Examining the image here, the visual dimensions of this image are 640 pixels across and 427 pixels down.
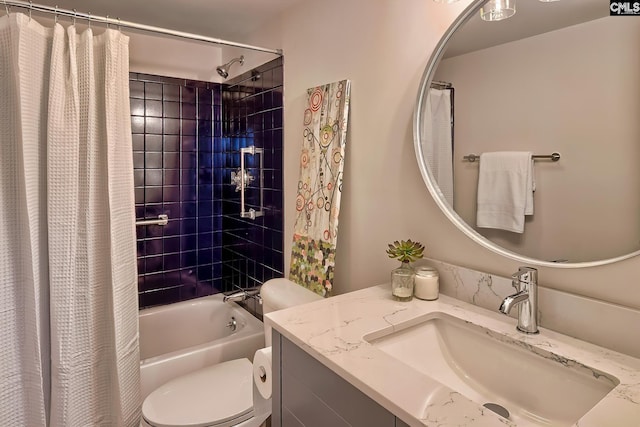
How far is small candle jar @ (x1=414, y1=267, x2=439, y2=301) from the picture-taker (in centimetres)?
127

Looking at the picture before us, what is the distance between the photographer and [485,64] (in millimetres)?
1207

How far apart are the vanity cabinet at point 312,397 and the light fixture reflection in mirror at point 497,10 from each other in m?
1.11

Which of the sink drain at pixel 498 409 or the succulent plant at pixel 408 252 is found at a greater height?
the succulent plant at pixel 408 252

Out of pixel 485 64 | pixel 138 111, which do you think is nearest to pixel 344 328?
pixel 485 64

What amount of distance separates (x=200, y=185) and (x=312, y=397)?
7.04 feet

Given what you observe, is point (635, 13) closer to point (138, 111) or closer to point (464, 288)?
point (464, 288)

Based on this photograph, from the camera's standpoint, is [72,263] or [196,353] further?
[196,353]

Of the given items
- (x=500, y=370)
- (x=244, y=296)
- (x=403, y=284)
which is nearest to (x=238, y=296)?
(x=244, y=296)

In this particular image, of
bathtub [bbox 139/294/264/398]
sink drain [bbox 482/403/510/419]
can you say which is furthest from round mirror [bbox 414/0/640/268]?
bathtub [bbox 139/294/264/398]

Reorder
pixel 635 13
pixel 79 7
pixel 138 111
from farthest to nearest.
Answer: pixel 138 111
pixel 79 7
pixel 635 13

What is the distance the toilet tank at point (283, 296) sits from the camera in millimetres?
1701

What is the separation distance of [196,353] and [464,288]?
4.63 feet

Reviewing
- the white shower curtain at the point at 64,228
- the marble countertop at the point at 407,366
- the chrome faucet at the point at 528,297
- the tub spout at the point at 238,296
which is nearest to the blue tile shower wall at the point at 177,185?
the tub spout at the point at 238,296

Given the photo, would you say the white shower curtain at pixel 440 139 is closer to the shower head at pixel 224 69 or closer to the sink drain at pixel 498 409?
the sink drain at pixel 498 409
